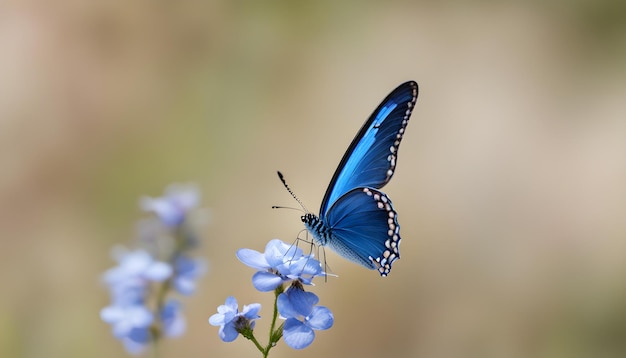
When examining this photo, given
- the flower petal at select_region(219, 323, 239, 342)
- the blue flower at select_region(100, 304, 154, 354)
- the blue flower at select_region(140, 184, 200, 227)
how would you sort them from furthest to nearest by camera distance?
the blue flower at select_region(140, 184, 200, 227) < the blue flower at select_region(100, 304, 154, 354) < the flower petal at select_region(219, 323, 239, 342)

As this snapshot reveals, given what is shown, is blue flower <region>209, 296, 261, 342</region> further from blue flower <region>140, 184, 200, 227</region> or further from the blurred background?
the blurred background

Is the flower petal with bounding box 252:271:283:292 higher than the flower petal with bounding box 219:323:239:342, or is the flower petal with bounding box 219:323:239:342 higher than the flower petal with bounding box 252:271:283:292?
the flower petal with bounding box 252:271:283:292

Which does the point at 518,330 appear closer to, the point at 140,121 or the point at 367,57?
the point at 367,57

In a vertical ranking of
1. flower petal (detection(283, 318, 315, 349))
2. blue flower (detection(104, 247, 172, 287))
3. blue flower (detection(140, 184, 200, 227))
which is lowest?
flower petal (detection(283, 318, 315, 349))

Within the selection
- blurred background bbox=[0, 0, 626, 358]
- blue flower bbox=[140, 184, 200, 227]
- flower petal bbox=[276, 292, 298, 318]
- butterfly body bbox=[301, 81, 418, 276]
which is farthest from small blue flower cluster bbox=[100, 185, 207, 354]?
blurred background bbox=[0, 0, 626, 358]

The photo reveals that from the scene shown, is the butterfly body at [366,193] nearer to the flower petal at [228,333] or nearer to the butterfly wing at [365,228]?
the butterfly wing at [365,228]

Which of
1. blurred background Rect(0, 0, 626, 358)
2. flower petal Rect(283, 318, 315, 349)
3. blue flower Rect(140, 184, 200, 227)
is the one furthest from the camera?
blurred background Rect(0, 0, 626, 358)

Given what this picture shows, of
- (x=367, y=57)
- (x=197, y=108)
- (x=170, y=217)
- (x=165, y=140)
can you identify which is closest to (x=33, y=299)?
(x=165, y=140)

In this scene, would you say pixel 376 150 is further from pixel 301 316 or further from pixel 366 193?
pixel 301 316
